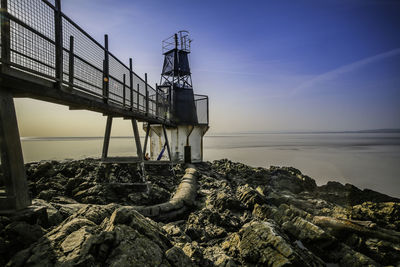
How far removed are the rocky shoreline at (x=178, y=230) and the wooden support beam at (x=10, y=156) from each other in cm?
32

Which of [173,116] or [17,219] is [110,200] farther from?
[173,116]

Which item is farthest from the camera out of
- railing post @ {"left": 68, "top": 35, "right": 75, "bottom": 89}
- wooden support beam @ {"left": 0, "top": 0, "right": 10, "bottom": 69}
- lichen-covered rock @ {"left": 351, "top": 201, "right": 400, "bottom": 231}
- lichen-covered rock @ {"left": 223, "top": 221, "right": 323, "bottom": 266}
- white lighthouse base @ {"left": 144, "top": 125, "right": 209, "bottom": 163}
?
white lighthouse base @ {"left": 144, "top": 125, "right": 209, "bottom": 163}

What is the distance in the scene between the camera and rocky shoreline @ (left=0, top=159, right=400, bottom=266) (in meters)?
2.75

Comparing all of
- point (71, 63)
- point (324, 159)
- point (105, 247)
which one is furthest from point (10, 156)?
point (324, 159)

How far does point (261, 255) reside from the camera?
3.93 meters

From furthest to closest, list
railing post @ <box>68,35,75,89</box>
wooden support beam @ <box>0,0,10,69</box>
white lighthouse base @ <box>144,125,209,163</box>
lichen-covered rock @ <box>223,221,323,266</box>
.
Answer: white lighthouse base @ <box>144,125,209,163</box>, railing post @ <box>68,35,75,89</box>, lichen-covered rock @ <box>223,221,323,266</box>, wooden support beam @ <box>0,0,10,69</box>

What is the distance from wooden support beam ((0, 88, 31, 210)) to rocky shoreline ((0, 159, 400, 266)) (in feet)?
1.06

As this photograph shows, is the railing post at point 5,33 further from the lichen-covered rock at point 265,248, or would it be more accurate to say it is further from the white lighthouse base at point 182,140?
the white lighthouse base at point 182,140

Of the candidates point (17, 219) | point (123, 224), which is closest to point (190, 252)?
point (123, 224)

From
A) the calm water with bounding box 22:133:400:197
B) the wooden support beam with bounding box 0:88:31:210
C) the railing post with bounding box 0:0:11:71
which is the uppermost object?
the railing post with bounding box 0:0:11:71

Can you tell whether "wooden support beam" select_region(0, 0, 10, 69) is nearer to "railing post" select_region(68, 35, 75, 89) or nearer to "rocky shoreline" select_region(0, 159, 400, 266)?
"railing post" select_region(68, 35, 75, 89)

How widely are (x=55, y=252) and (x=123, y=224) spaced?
2.95ft

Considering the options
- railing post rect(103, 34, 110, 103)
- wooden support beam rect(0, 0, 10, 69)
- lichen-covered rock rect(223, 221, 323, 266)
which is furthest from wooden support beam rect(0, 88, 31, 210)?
lichen-covered rock rect(223, 221, 323, 266)

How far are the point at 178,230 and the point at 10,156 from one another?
3.47 m
